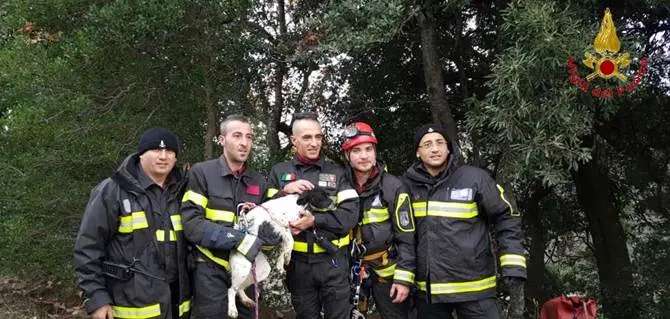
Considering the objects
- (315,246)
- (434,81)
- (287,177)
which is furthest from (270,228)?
(434,81)

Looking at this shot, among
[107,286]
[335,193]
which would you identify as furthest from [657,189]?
[107,286]

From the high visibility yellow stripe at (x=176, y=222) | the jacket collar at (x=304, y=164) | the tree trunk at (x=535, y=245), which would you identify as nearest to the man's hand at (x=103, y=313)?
the high visibility yellow stripe at (x=176, y=222)

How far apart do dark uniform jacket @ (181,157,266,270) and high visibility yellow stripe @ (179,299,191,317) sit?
35cm

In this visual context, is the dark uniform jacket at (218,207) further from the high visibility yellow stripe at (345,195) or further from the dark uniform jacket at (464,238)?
the dark uniform jacket at (464,238)

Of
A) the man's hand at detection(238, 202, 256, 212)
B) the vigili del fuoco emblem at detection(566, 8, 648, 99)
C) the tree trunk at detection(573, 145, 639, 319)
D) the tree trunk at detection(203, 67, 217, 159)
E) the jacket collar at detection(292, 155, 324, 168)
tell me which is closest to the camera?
the man's hand at detection(238, 202, 256, 212)

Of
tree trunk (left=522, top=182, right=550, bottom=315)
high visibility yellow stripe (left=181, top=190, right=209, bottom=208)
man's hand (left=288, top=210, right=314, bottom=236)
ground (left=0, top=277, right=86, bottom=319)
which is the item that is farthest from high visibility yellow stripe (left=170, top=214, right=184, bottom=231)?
tree trunk (left=522, top=182, right=550, bottom=315)

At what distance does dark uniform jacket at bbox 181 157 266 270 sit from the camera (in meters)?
3.40

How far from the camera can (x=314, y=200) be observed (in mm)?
3625

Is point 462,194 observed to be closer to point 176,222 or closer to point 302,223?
point 302,223

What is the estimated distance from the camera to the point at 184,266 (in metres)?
3.52

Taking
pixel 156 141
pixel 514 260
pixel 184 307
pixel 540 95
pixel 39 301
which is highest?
pixel 540 95

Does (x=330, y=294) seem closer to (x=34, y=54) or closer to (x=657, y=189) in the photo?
(x=34, y=54)

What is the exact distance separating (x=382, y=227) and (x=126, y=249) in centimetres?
178

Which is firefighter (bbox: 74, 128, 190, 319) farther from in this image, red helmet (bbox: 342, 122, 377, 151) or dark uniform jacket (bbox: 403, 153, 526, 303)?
dark uniform jacket (bbox: 403, 153, 526, 303)
